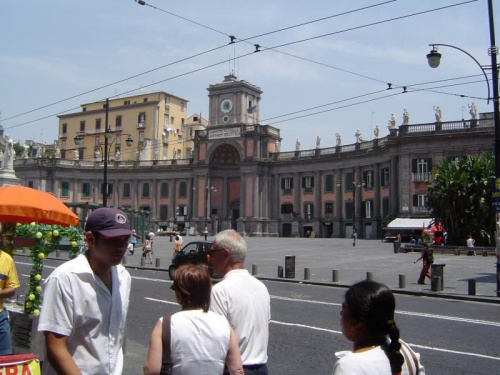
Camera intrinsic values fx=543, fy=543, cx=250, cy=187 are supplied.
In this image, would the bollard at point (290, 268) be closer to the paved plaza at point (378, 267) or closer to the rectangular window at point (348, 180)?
the paved plaza at point (378, 267)

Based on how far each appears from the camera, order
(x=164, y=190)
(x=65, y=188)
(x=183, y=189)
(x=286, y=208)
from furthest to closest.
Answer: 1. (x=65, y=188)
2. (x=164, y=190)
3. (x=183, y=189)
4. (x=286, y=208)

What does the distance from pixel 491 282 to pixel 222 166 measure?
54.3m

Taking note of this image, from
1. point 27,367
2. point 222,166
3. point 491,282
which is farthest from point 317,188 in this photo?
point 27,367

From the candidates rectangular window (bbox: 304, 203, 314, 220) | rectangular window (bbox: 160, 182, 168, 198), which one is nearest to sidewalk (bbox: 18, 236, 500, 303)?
rectangular window (bbox: 304, 203, 314, 220)

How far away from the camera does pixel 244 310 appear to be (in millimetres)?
4145

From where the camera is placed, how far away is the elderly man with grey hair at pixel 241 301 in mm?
4121

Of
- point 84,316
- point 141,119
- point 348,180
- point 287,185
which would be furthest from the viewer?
point 141,119

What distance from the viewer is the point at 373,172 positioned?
194 ft

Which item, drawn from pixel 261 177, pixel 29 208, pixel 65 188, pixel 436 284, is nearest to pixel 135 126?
pixel 65 188

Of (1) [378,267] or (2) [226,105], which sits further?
(2) [226,105]

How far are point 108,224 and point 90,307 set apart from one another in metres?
0.52

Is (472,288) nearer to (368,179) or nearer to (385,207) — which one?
(385,207)

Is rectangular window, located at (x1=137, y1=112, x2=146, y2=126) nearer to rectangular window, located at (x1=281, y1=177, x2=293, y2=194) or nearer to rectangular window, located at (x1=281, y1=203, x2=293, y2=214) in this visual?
rectangular window, located at (x1=281, y1=177, x2=293, y2=194)

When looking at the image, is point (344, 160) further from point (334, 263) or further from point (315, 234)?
point (334, 263)
